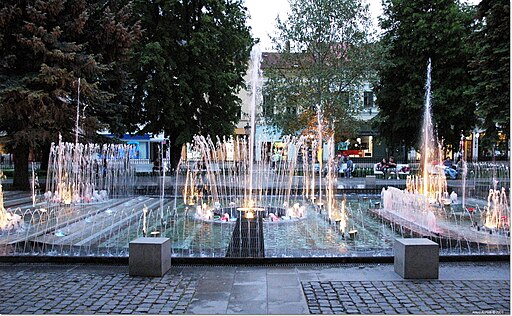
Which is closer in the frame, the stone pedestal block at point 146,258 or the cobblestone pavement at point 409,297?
the cobblestone pavement at point 409,297

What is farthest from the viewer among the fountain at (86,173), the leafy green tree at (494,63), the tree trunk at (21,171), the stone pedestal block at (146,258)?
the tree trunk at (21,171)

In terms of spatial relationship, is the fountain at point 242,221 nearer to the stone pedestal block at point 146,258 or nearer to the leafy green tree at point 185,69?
the stone pedestal block at point 146,258

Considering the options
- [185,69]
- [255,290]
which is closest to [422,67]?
[185,69]

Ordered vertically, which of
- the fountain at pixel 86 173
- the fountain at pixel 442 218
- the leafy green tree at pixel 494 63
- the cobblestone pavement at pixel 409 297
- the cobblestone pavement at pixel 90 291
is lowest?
the cobblestone pavement at pixel 409 297

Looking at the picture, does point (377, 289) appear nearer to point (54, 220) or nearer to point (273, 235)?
point (273, 235)

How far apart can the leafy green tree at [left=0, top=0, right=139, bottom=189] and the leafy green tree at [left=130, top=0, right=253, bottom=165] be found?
409 cm

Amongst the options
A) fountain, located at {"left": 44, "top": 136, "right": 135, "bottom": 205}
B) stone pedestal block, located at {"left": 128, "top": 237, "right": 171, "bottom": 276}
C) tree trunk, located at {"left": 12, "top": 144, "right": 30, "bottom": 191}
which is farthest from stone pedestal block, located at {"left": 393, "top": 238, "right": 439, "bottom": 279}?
tree trunk, located at {"left": 12, "top": 144, "right": 30, "bottom": 191}

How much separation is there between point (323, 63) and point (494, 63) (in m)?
10.4

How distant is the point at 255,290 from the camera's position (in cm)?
612

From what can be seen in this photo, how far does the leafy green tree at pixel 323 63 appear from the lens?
1049 inches

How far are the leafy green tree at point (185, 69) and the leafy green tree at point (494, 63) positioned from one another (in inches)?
524

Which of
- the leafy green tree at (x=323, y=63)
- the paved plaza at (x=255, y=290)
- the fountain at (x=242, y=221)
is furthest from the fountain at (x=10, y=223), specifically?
the leafy green tree at (x=323, y=63)

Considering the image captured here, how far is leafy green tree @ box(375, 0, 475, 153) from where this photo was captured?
2870 centimetres

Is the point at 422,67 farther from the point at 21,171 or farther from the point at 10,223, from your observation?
the point at 10,223
